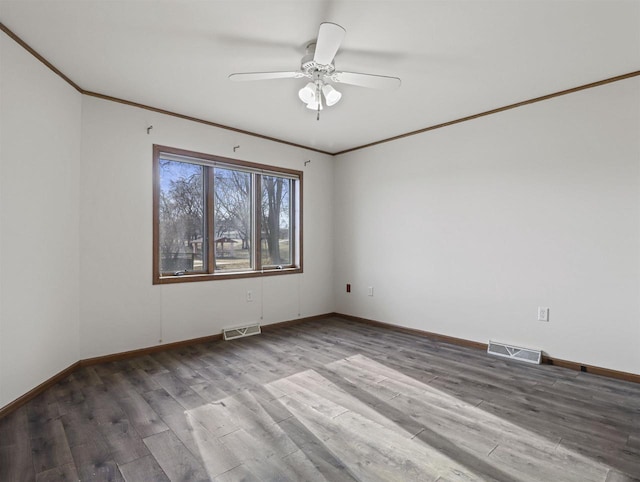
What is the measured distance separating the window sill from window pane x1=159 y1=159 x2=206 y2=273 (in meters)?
0.12

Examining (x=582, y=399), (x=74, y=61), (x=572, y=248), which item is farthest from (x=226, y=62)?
(x=582, y=399)

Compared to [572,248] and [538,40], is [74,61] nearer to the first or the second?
[538,40]

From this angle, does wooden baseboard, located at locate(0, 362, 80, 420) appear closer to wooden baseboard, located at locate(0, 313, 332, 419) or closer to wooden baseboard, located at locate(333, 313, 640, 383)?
wooden baseboard, located at locate(0, 313, 332, 419)

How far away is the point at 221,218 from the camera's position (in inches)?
167

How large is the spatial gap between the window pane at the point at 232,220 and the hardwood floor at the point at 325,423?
1.32 m

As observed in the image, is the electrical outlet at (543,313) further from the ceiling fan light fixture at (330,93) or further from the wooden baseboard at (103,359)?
the wooden baseboard at (103,359)

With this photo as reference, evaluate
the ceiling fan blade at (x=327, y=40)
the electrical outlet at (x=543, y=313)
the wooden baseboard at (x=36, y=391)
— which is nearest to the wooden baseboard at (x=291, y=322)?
the wooden baseboard at (x=36, y=391)

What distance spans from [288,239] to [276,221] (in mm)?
332

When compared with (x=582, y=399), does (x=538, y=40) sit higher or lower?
higher

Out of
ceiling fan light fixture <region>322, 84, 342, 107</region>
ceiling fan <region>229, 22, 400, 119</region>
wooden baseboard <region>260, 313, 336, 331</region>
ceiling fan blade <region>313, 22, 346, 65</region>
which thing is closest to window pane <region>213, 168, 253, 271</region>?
wooden baseboard <region>260, 313, 336, 331</region>

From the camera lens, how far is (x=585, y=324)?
308 cm

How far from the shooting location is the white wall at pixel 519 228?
294 centimetres

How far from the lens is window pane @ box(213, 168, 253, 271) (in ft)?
13.9

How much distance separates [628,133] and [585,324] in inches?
66.4
